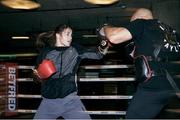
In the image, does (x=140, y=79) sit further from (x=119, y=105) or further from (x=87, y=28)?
(x=87, y=28)

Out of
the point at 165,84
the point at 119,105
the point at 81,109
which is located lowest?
the point at 119,105

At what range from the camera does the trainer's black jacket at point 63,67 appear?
3385mm

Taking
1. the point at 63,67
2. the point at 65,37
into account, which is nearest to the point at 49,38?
the point at 65,37

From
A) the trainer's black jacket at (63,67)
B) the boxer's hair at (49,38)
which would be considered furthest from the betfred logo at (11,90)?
the trainer's black jacket at (63,67)

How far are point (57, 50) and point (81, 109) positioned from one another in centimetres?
64

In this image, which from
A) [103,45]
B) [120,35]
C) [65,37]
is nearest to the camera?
[120,35]

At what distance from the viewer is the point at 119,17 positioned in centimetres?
1139

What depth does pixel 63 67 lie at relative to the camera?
11.4 feet

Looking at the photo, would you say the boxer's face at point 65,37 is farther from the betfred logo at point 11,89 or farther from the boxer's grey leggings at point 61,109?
the betfred logo at point 11,89

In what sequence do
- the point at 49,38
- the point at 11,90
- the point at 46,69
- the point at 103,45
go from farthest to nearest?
the point at 11,90 < the point at 49,38 < the point at 103,45 < the point at 46,69

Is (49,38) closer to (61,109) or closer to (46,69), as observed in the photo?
(46,69)

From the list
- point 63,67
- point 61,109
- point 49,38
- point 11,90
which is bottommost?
point 11,90

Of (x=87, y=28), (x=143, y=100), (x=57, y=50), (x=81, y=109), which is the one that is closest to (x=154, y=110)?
(x=143, y=100)

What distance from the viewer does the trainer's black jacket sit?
3385 mm
